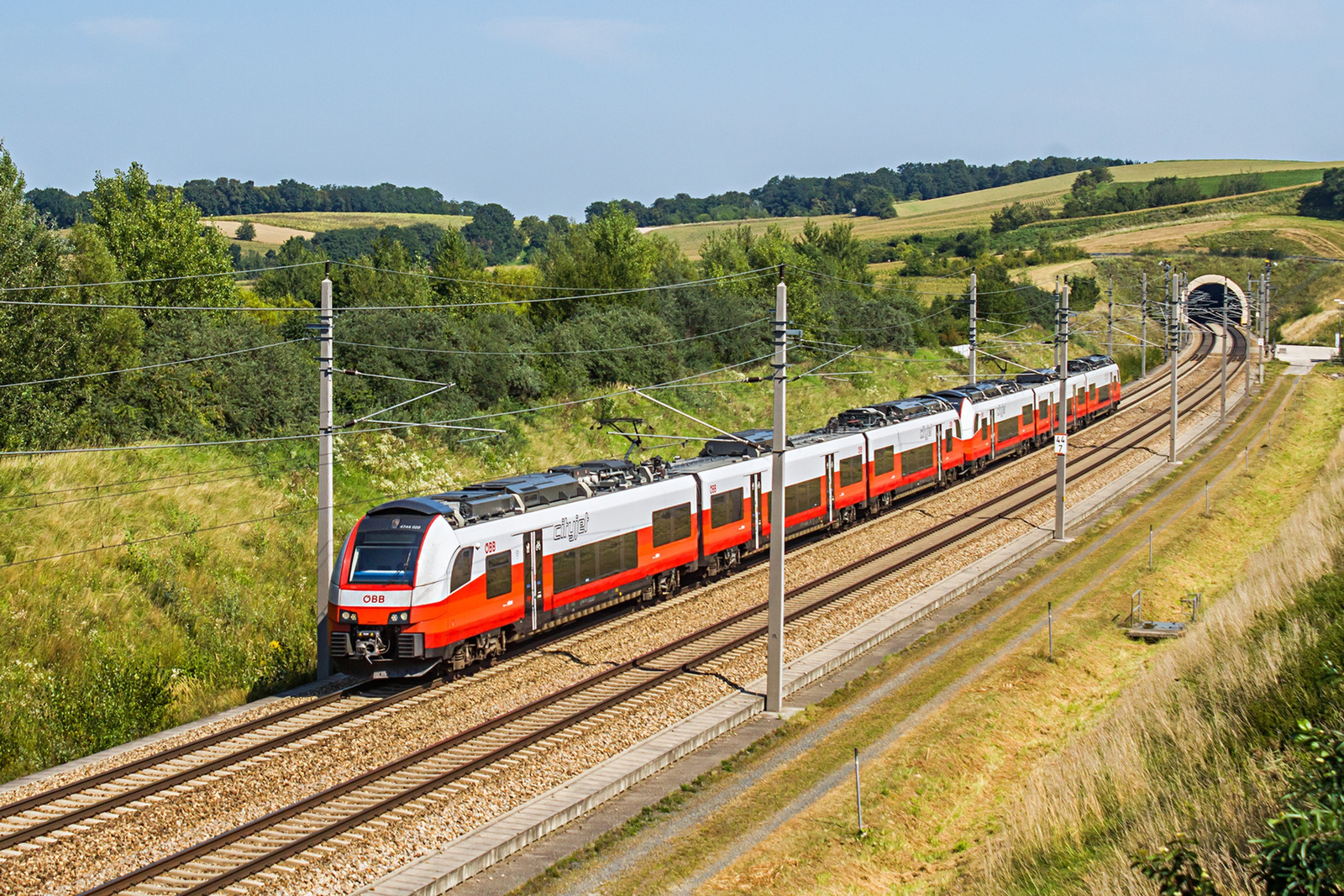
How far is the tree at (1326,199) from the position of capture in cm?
15962

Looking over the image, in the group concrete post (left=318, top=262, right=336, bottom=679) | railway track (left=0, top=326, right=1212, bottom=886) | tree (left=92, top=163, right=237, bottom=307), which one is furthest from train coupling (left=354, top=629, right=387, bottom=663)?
tree (left=92, top=163, right=237, bottom=307)

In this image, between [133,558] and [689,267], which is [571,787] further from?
[689,267]

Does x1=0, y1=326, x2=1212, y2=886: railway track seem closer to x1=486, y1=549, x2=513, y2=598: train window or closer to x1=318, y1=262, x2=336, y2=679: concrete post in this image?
x1=318, y1=262, x2=336, y2=679: concrete post

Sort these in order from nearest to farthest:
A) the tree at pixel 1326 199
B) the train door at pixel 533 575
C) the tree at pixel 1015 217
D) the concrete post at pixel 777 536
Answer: the concrete post at pixel 777 536
the train door at pixel 533 575
the tree at pixel 1326 199
the tree at pixel 1015 217

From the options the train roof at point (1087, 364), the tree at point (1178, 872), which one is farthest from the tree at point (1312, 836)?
the train roof at point (1087, 364)

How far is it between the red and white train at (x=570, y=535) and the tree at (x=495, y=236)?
151 m

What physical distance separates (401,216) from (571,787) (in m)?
189

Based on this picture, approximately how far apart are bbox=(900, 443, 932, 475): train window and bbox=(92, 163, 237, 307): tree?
97.5ft

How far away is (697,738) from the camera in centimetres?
1806

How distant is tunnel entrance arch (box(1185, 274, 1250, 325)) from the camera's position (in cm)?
12256

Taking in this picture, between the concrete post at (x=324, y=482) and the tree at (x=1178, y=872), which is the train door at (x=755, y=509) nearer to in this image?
the concrete post at (x=324, y=482)

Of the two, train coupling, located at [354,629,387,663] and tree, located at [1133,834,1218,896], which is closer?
tree, located at [1133,834,1218,896]

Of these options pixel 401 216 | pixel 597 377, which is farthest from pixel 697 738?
pixel 401 216

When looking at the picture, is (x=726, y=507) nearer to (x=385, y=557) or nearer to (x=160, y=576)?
(x=385, y=557)
